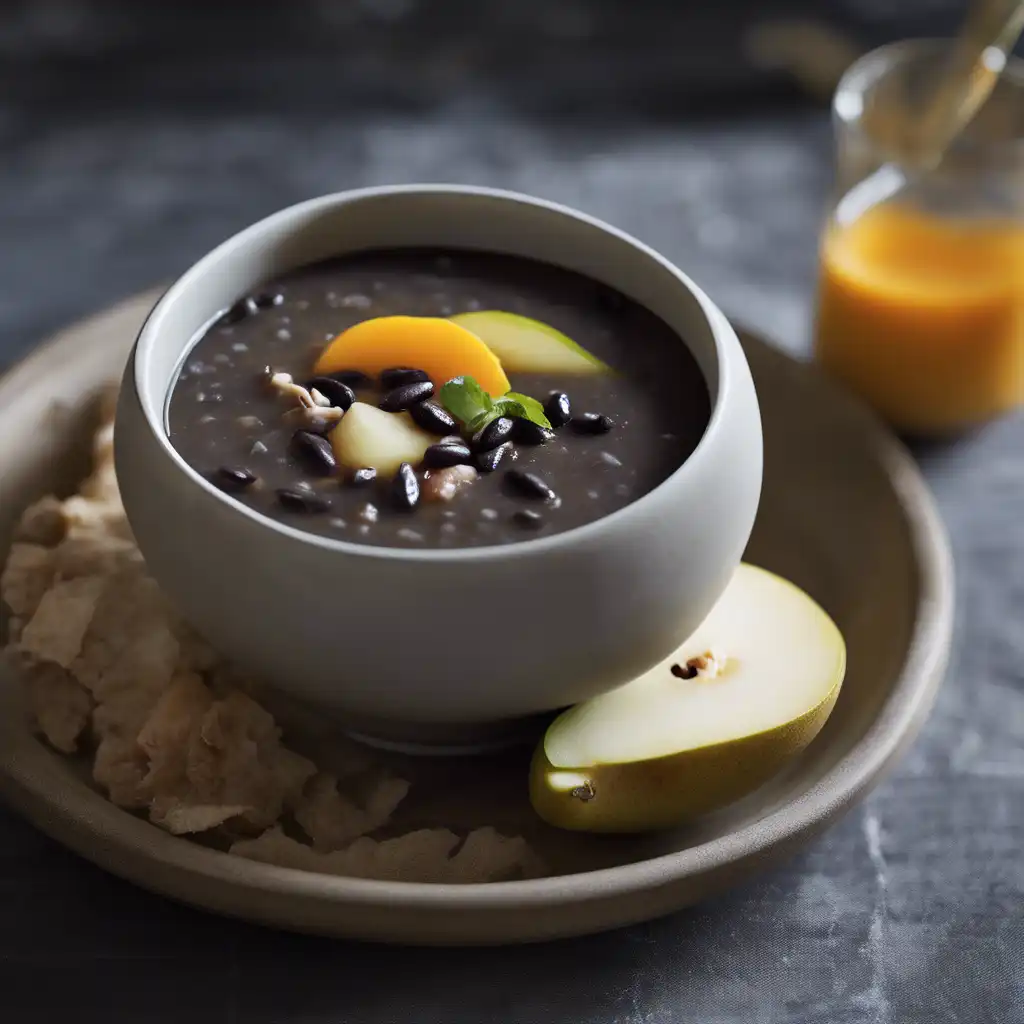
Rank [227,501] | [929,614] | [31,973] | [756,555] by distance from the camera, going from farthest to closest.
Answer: [756,555] < [929,614] < [31,973] < [227,501]

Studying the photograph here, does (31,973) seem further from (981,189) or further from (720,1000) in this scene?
(981,189)

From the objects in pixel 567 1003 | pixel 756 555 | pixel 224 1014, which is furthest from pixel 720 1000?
pixel 756 555

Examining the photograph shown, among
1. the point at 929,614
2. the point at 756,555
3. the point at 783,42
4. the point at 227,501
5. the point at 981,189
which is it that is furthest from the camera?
the point at 783,42

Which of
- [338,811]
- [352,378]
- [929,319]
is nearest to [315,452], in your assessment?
[352,378]

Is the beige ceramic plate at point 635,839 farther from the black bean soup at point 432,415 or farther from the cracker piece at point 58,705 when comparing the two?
the black bean soup at point 432,415

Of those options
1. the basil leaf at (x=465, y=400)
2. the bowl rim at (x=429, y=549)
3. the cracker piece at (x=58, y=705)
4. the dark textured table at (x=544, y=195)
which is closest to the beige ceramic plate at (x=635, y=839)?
the cracker piece at (x=58, y=705)

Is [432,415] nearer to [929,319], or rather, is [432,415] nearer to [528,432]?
[528,432]

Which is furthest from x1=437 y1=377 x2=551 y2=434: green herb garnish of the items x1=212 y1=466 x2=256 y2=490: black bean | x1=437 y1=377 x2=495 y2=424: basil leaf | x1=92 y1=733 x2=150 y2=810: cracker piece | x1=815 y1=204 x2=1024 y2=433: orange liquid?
x1=815 y1=204 x2=1024 y2=433: orange liquid
